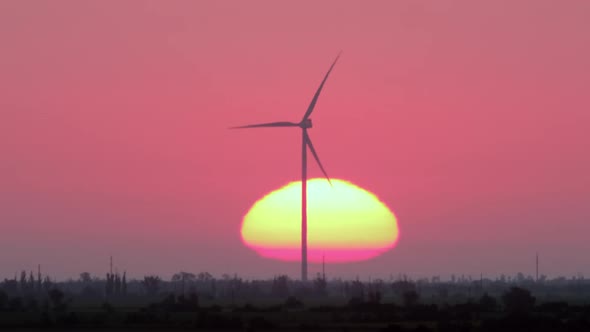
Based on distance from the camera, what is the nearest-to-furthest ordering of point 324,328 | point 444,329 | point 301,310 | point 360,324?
point 444,329 < point 324,328 < point 360,324 < point 301,310

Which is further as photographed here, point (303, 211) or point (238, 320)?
point (303, 211)

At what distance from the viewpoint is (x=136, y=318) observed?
112 metres

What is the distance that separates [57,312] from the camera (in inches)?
5005

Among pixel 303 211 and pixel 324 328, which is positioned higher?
pixel 303 211

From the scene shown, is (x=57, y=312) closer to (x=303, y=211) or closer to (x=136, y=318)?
(x=136, y=318)

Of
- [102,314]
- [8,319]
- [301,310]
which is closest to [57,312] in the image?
[102,314]

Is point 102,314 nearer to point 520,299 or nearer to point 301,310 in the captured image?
point 301,310

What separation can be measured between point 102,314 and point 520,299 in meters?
44.8

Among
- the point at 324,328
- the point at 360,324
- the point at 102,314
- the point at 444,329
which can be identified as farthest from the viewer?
the point at 102,314

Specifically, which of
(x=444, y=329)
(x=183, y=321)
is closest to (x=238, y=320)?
(x=183, y=321)

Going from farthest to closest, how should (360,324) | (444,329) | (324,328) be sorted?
(360,324) < (324,328) < (444,329)

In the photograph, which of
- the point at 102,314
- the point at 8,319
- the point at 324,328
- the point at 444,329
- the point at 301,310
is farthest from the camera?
the point at 301,310

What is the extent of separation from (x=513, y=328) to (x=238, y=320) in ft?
70.8

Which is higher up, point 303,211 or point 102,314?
point 303,211
